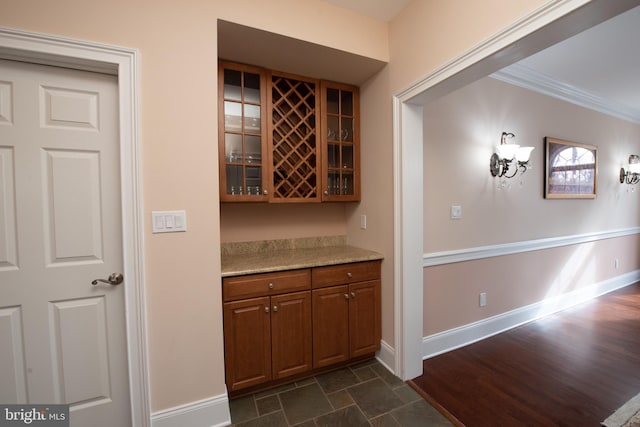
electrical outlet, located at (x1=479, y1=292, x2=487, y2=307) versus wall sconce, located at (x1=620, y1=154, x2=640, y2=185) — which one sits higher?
wall sconce, located at (x1=620, y1=154, x2=640, y2=185)

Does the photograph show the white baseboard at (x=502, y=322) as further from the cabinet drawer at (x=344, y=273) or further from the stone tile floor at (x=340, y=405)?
the cabinet drawer at (x=344, y=273)

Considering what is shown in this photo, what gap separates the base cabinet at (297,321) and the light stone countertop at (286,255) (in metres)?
0.05

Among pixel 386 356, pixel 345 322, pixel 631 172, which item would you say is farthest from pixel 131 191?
pixel 631 172

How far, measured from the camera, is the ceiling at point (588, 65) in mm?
1831

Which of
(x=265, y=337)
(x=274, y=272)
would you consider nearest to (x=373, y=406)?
(x=265, y=337)

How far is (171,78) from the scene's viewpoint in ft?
4.50

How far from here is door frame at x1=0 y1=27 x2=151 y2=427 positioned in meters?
1.25

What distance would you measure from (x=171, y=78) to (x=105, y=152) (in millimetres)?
529

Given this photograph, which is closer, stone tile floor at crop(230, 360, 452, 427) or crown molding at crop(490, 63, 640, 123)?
stone tile floor at crop(230, 360, 452, 427)

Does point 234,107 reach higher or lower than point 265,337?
higher

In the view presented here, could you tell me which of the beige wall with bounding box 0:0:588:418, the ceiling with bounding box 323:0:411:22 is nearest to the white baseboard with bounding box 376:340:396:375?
the beige wall with bounding box 0:0:588:418

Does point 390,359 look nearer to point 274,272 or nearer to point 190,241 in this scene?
point 274,272

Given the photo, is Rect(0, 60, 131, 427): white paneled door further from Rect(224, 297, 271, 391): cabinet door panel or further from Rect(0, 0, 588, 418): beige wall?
Rect(224, 297, 271, 391): cabinet door panel

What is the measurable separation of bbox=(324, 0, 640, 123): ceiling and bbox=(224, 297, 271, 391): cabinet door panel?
2122 mm
